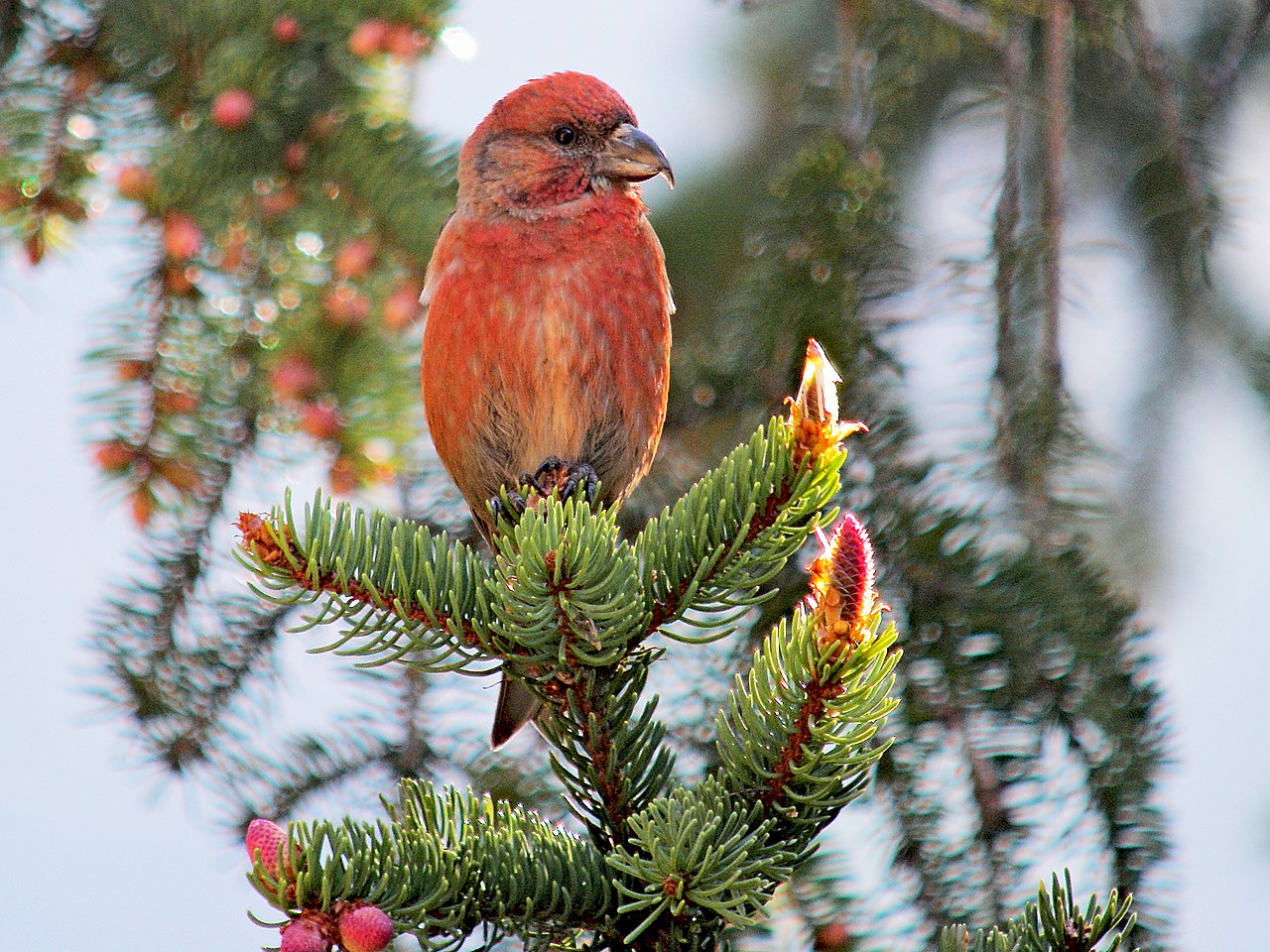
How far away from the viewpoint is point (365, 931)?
4.14 ft

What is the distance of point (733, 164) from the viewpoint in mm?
3623

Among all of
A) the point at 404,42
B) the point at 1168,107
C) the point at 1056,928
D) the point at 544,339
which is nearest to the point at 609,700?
the point at 1056,928

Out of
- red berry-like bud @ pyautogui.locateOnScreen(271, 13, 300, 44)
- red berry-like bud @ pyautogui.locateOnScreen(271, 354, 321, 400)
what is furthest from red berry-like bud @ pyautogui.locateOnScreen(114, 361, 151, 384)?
red berry-like bud @ pyautogui.locateOnScreen(271, 13, 300, 44)

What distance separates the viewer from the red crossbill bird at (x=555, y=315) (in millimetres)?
2492

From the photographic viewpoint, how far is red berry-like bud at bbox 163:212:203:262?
2.52m

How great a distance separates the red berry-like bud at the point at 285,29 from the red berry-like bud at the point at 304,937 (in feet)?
6.10

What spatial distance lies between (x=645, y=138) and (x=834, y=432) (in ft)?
4.63

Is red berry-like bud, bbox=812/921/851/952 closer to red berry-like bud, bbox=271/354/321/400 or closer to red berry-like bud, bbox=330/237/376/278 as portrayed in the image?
red berry-like bud, bbox=271/354/321/400

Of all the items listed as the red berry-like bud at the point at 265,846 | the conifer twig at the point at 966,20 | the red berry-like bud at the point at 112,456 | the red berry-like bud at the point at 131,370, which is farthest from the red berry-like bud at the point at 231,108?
the red berry-like bud at the point at 265,846

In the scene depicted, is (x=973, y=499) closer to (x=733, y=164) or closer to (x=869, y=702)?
(x=869, y=702)

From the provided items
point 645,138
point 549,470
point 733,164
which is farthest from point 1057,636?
point 733,164

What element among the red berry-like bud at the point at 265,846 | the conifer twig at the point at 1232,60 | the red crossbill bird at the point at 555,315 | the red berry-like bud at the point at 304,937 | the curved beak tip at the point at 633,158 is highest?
the conifer twig at the point at 1232,60

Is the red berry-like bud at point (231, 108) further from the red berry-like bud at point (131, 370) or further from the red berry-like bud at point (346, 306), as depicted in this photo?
the red berry-like bud at point (131, 370)

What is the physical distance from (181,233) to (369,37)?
1.75 feet
